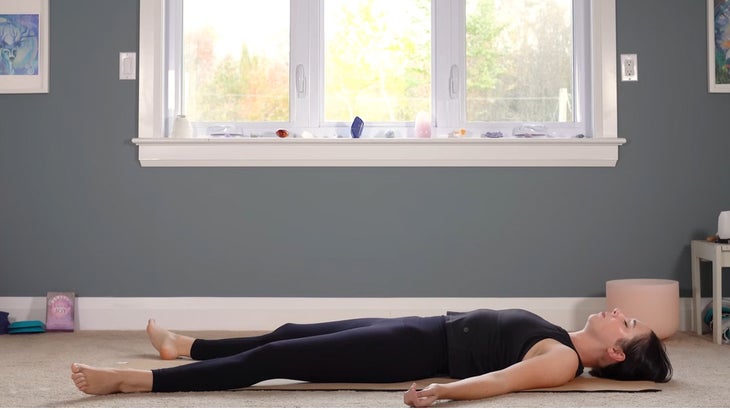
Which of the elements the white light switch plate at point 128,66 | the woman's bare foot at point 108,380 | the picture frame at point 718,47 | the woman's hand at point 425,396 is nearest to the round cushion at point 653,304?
the picture frame at point 718,47

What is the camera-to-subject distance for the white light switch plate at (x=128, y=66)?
3672mm

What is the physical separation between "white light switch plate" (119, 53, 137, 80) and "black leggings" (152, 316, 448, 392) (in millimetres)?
1756

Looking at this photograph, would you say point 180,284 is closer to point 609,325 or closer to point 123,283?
point 123,283

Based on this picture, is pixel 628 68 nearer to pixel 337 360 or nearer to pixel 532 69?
pixel 532 69

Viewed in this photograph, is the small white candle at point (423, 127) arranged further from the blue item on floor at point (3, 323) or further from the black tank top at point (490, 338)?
the blue item on floor at point (3, 323)

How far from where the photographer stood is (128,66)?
368 cm

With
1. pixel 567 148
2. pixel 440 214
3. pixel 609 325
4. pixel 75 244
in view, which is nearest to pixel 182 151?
pixel 75 244

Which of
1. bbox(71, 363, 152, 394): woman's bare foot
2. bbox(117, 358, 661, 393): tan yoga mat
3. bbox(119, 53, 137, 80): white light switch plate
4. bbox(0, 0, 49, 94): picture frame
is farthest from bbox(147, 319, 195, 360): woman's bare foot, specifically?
bbox(0, 0, 49, 94): picture frame

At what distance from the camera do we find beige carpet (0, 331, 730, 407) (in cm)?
215

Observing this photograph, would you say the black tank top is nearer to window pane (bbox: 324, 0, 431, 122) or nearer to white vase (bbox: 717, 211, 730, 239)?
white vase (bbox: 717, 211, 730, 239)

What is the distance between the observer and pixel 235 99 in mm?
3822

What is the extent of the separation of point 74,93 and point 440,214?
1.72 meters

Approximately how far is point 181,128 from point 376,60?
939 millimetres

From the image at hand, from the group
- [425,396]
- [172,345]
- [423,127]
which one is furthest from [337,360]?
[423,127]
